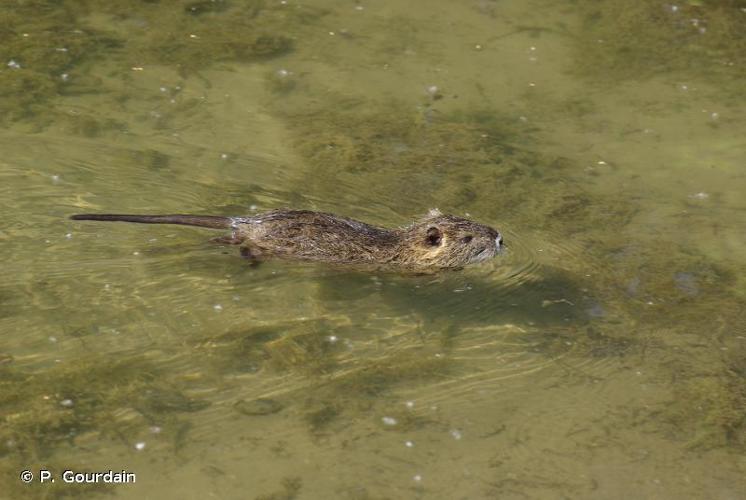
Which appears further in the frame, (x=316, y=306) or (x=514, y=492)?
(x=316, y=306)

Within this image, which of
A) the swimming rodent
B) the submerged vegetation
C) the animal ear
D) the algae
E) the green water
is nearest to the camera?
the green water

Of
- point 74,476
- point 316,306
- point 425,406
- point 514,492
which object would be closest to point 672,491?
point 514,492

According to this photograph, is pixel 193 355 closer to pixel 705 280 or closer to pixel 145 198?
pixel 145 198

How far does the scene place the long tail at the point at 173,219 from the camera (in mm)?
6145

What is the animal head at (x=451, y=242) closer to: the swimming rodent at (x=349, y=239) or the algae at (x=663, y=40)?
the swimming rodent at (x=349, y=239)

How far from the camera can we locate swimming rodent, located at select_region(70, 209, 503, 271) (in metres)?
6.27

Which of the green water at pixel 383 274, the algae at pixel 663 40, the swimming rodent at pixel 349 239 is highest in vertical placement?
the algae at pixel 663 40

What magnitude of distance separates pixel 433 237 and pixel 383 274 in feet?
1.24

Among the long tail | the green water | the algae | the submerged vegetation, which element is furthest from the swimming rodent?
the algae

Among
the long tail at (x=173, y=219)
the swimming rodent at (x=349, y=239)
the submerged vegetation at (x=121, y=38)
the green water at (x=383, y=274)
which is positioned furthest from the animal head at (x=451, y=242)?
the submerged vegetation at (x=121, y=38)

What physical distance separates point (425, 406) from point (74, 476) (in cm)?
166

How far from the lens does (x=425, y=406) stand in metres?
5.50

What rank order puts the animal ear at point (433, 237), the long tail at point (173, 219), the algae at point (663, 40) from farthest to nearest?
1. the algae at point (663, 40)
2. the animal ear at point (433, 237)
3. the long tail at point (173, 219)

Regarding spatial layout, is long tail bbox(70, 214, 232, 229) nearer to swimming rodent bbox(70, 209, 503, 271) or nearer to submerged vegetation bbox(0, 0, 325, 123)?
swimming rodent bbox(70, 209, 503, 271)
